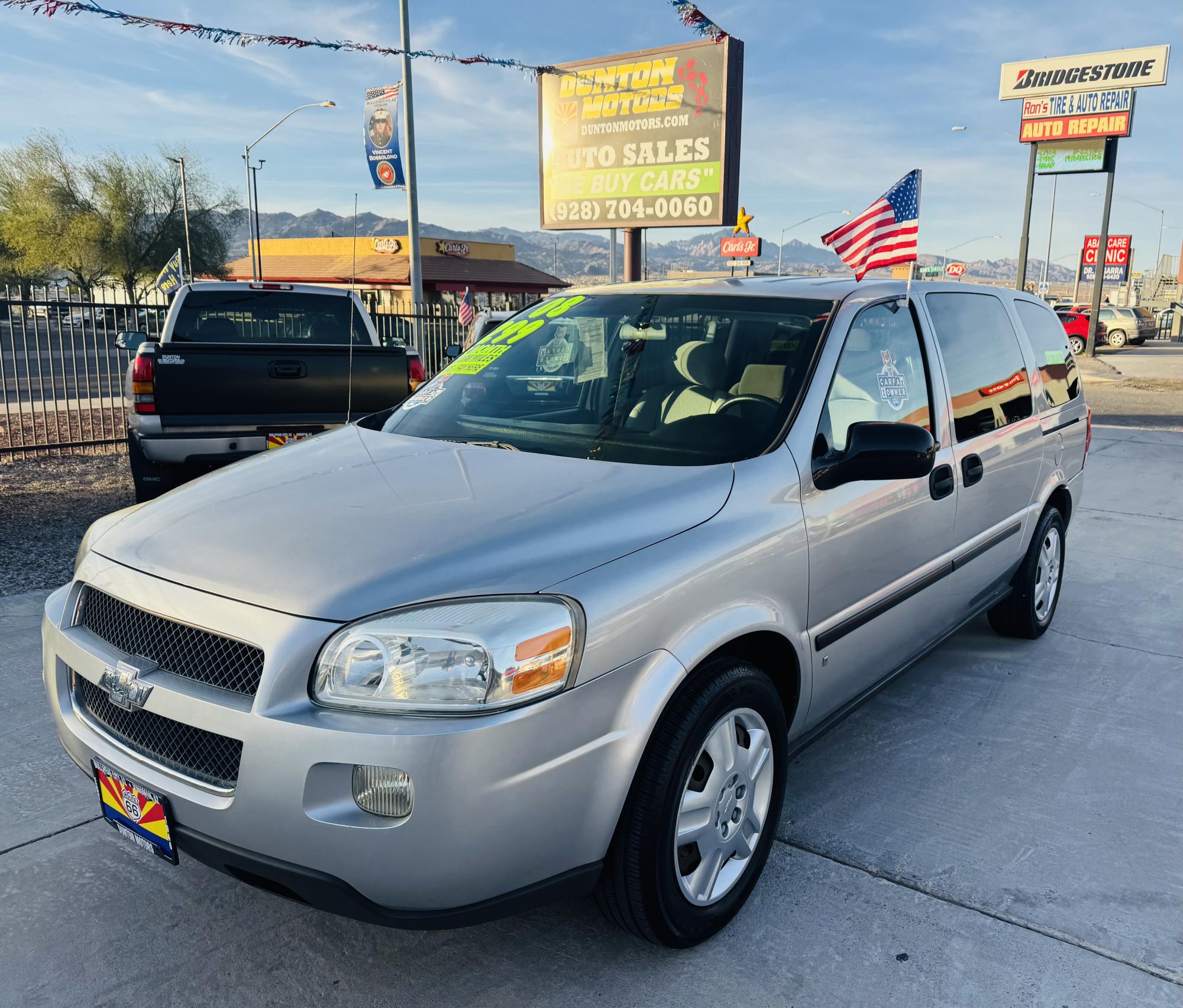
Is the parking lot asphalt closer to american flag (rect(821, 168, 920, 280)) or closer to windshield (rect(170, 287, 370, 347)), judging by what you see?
american flag (rect(821, 168, 920, 280))

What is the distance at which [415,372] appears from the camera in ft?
24.8

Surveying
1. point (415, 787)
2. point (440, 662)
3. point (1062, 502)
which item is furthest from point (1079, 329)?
point (415, 787)

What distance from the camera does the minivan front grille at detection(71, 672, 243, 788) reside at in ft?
6.92

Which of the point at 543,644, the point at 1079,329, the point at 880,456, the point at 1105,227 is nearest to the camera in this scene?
the point at 543,644

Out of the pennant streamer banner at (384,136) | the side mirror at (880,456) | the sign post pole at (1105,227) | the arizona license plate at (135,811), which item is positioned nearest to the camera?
the arizona license plate at (135,811)

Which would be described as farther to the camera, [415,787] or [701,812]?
[701,812]

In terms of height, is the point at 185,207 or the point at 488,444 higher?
the point at 185,207

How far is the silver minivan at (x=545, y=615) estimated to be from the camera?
2.00 meters

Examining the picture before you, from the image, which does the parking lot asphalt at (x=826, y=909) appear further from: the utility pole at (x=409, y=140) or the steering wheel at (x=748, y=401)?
the utility pole at (x=409, y=140)

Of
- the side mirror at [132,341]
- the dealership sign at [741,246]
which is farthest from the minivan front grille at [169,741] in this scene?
the dealership sign at [741,246]

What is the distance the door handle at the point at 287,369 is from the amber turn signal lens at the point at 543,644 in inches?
210

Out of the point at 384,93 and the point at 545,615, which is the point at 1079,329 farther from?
the point at 545,615

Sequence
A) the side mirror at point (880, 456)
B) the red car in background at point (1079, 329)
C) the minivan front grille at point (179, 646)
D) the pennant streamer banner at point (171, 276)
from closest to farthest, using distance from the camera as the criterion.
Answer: the minivan front grille at point (179, 646) < the side mirror at point (880, 456) < the pennant streamer banner at point (171, 276) < the red car in background at point (1079, 329)

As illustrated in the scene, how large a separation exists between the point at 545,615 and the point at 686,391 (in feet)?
4.35
